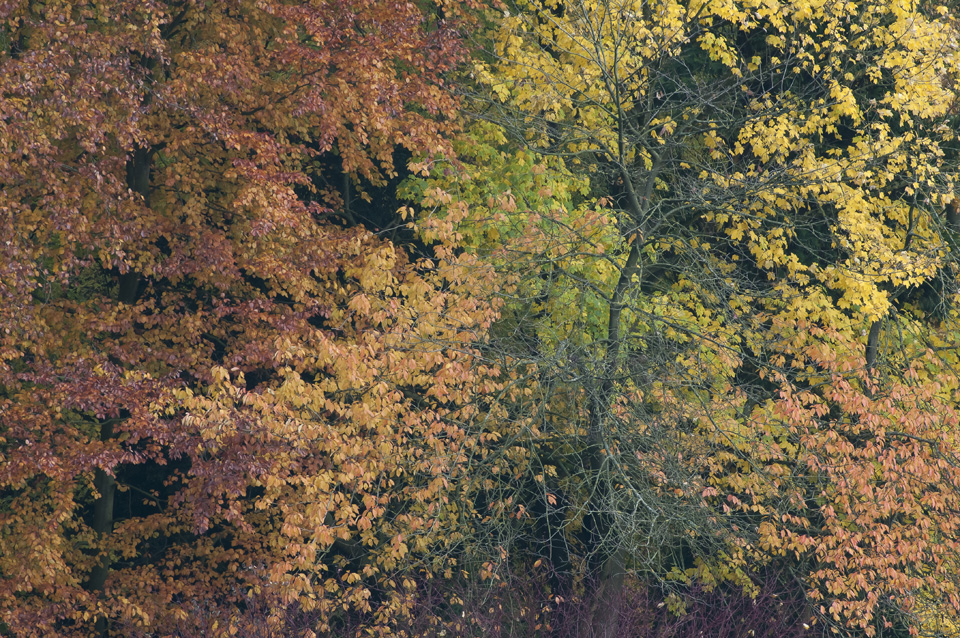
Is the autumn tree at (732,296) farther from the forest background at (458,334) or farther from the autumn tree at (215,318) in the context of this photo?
the autumn tree at (215,318)

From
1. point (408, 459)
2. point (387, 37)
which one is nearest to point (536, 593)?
point (408, 459)

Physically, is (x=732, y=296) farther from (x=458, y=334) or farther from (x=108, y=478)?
(x=108, y=478)

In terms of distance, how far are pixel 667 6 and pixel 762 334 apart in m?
5.06

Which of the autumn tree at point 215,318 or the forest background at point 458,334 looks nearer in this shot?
the autumn tree at point 215,318

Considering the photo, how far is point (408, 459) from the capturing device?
11.7 metres

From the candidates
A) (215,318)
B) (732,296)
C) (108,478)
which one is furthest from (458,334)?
(108,478)

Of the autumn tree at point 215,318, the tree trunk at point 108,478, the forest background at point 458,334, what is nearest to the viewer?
the autumn tree at point 215,318

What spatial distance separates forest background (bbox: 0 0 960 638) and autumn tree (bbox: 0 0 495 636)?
0.08 meters

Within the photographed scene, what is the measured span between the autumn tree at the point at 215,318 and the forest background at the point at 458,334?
82mm

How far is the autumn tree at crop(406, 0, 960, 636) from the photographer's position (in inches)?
476

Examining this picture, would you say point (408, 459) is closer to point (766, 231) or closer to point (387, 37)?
point (387, 37)

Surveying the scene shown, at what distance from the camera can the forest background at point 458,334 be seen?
11.7 meters

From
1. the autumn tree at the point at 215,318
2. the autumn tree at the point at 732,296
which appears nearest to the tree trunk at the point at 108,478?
the autumn tree at the point at 215,318

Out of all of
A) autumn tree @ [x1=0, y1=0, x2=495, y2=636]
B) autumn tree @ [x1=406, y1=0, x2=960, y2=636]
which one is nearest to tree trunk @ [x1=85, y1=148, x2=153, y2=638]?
autumn tree @ [x1=0, y1=0, x2=495, y2=636]
